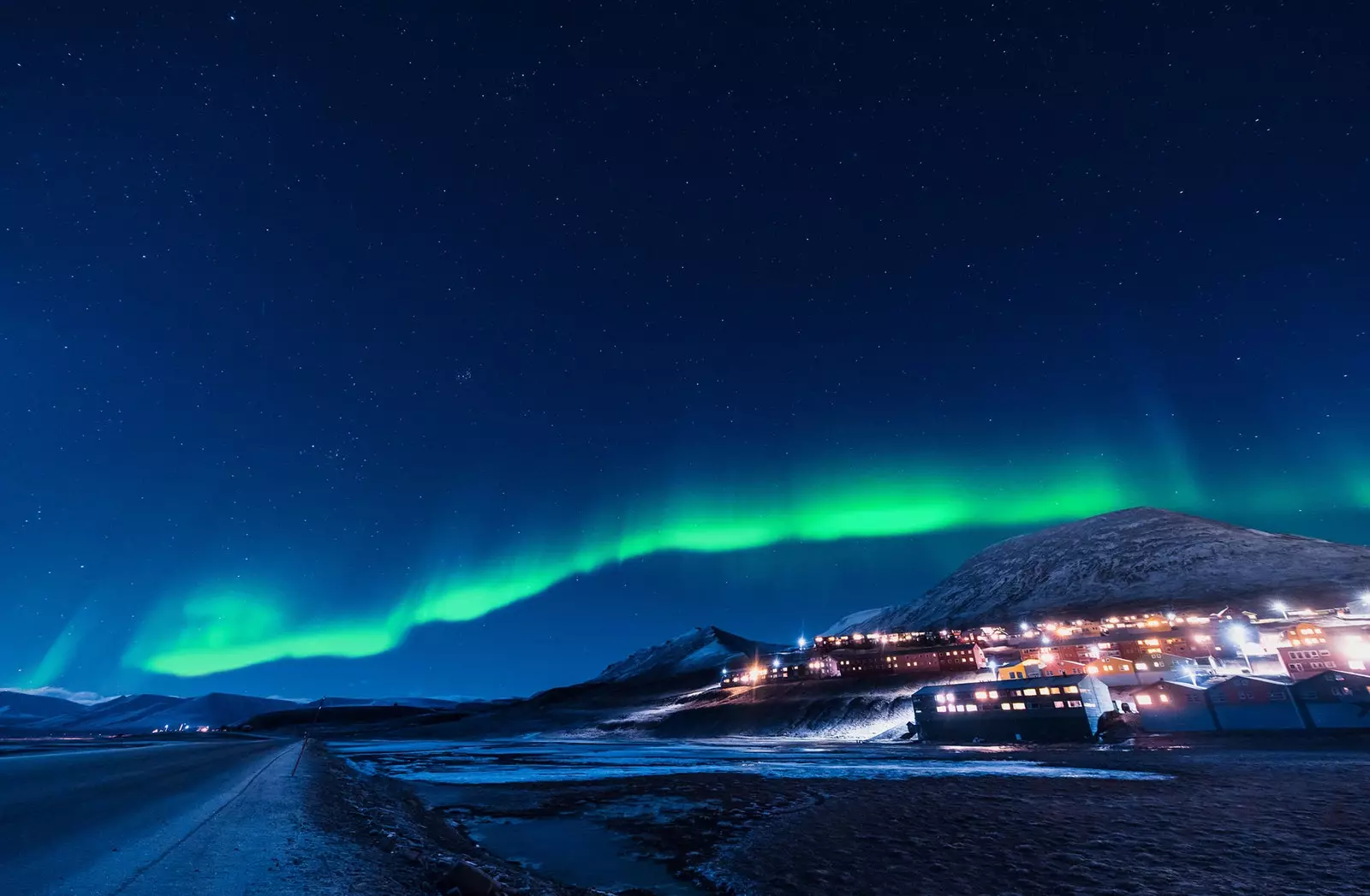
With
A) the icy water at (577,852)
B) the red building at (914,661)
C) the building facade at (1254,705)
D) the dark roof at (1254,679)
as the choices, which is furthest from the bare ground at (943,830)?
the red building at (914,661)

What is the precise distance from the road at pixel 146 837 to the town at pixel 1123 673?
90984 millimetres

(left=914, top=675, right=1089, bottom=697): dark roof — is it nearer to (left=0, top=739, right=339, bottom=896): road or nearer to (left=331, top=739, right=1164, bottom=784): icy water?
(left=331, top=739, right=1164, bottom=784): icy water

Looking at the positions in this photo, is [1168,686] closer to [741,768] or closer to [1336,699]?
[1336,699]

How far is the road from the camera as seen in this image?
1011 centimetres

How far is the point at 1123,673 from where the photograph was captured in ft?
343

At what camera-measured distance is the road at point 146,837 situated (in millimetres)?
10109

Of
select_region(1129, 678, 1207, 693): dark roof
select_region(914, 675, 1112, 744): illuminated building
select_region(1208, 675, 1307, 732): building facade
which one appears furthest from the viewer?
select_region(914, 675, 1112, 744): illuminated building

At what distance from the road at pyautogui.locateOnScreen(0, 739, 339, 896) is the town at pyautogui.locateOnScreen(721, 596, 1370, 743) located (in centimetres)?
9098

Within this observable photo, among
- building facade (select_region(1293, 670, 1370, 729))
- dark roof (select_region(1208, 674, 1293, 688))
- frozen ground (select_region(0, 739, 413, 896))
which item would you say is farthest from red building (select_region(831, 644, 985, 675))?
frozen ground (select_region(0, 739, 413, 896))

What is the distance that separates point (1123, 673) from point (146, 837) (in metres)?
132

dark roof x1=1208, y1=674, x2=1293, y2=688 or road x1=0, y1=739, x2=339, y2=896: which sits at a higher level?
road x1=0, y1=739, x2=339, y2=896

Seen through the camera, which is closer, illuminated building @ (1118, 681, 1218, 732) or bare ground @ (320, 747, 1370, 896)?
bare ground @ (320, 747, 1370, 896)

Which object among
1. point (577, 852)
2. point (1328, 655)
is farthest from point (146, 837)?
point (1328, 655)

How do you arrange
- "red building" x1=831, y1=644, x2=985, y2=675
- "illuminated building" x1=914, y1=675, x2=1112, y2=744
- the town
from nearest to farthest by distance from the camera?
the town → "illuminated building" x1=914, y1=675, x2=1112, y2=744 → "red building" x1=831, y1=644, x2=985, y2=675
